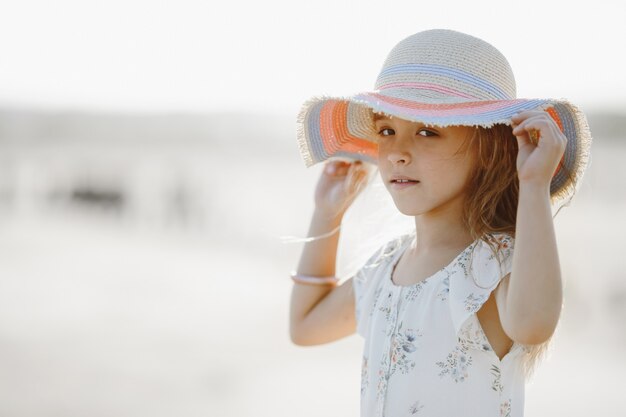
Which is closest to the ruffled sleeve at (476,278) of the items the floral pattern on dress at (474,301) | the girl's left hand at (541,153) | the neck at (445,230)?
the floral pattern on dress at (474,301)

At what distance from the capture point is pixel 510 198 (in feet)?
6.91

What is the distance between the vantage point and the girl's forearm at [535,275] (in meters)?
1.72

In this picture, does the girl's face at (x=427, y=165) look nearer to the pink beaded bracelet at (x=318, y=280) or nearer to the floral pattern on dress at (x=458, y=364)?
the floral pattern on dress at (x=458, y=364)

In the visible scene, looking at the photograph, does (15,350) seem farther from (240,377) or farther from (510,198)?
(510,198)

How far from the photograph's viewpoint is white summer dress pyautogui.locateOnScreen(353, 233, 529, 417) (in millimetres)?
1918

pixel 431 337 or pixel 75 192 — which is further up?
pixel 75 192

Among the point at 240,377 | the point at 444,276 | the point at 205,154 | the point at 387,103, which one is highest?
the point at 205,154

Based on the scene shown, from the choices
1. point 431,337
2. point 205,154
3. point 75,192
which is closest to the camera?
point 431,337

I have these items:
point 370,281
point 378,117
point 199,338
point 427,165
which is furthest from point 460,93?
point 199,338

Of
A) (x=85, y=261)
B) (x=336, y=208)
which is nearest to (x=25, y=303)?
(x=85, y=261)

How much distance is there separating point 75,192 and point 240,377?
35.5ft

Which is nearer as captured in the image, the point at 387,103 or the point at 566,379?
the point at 387,103

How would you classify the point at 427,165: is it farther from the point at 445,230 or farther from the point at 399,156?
the point at 445,230

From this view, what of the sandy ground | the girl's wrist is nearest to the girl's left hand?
the girl's wrist
